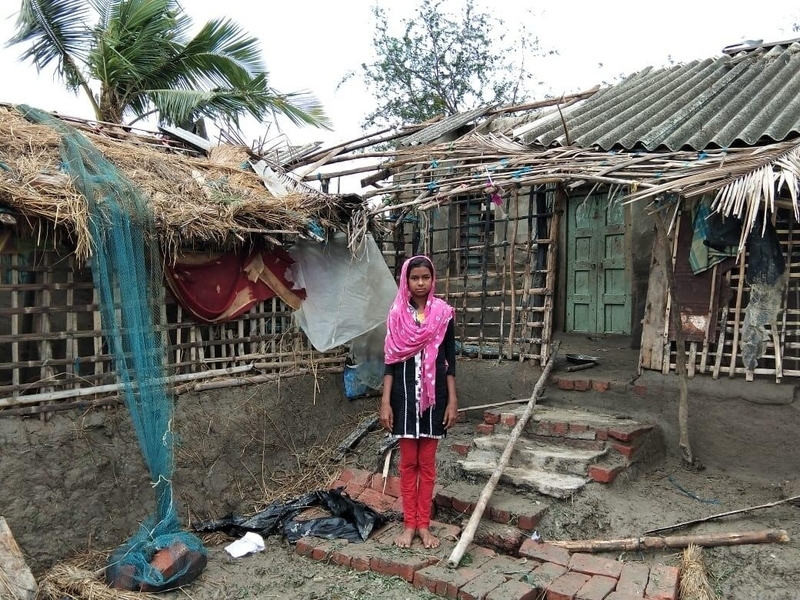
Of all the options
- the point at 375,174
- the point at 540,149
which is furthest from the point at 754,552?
the point at 375,174

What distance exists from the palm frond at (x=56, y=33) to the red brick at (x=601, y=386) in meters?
8.00

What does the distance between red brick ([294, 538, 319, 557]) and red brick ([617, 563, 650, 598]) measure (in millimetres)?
1946

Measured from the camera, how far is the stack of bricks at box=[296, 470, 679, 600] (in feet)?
11.0

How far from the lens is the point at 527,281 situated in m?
5.95

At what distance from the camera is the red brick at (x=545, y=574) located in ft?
11.4

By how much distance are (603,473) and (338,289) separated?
2.91 meters

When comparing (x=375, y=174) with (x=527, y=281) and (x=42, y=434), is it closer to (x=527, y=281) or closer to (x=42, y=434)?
(x=527, y=281)

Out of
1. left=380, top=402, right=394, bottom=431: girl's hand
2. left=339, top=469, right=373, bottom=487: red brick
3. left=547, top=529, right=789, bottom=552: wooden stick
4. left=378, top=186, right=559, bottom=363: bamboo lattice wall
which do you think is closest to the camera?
left=547, top=529, right=789, bottom=552: wooden stick

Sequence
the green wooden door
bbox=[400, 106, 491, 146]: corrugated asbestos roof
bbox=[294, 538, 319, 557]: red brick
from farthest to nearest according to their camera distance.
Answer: the green wooden door < bbox=[400, 106, 491, 146]: corrugated asbestos roof < bbox=[294, 538, 319, 557]: red brick

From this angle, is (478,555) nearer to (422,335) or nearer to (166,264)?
(422,335)

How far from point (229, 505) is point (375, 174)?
3689 mm

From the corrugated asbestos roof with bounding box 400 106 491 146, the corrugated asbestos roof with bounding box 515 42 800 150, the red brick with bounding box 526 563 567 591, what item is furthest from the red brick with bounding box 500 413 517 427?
the corrugated asbestos roof with bounding box 400 106 491 146

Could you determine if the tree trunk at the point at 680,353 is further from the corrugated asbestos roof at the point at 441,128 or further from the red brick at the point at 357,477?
the corrugated asbestos roof at the point at 441,128

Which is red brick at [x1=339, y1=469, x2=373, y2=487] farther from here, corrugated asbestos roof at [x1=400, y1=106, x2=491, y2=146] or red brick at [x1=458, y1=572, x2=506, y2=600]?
corrugated asbestos roof at [x1=400, y1=106, x2=491, y2=146]
